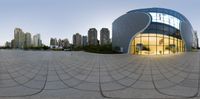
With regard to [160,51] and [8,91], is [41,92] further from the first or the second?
[160,51]

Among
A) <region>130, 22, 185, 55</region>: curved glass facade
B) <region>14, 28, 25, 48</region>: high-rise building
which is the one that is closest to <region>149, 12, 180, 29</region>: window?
<region>130, 22, 185, 55</region>: curved glass facade

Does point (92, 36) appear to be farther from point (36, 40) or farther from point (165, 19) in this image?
point (165, 19)

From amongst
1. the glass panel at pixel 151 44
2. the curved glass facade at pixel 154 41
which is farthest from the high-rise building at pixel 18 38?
the curved glass facade at pixel 154 41

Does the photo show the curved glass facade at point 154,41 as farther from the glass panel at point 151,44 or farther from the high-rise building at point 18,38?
the high-rise building at point 18,38

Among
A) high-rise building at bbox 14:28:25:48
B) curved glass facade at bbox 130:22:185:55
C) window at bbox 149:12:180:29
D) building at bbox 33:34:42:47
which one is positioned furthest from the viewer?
building at bbox 33:34:42:47

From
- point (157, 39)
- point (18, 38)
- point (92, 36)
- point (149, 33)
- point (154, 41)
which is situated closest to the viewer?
point (149, 33)

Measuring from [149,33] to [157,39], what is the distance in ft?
6.56

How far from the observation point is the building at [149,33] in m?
29.9

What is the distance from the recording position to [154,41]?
30328 millimetres

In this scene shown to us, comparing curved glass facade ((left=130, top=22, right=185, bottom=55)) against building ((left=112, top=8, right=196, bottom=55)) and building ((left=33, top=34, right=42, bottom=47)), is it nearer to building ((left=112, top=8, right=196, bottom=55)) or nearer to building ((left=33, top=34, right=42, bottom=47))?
building ((left=112, top=8, right=196, bottom=55))

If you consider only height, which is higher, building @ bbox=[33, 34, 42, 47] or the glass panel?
building @ bbox=[33, 34, 42, 47]

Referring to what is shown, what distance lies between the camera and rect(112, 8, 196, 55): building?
98.1 feet

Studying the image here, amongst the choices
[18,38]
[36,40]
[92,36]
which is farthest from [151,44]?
[36,40]

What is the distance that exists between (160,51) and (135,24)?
6.37 metres
